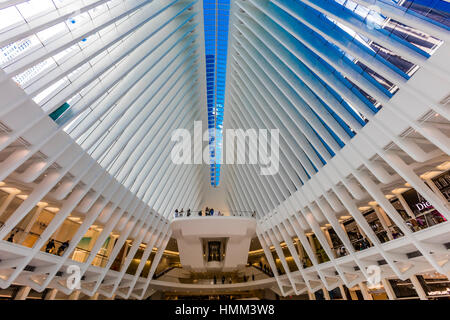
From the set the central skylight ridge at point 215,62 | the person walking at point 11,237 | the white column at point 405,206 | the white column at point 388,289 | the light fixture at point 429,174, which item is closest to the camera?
the person walking at point 11,237

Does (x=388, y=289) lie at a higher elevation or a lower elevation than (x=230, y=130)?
lower

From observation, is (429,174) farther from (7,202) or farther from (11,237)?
(7,202)

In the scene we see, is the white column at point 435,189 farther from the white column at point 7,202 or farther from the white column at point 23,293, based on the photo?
the white column at point 23,293

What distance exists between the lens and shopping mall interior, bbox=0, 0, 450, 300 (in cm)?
775

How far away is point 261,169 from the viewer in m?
20.4

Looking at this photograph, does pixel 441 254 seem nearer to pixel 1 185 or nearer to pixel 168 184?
pixel 168 184

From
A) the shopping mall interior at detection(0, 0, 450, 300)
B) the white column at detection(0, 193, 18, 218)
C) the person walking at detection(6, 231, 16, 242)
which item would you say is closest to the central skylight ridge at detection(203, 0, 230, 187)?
the shopping mall interior at detection(0, 0, 450, 300)

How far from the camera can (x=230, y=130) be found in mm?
25234

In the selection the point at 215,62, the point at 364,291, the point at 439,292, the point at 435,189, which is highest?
the point at 215,62

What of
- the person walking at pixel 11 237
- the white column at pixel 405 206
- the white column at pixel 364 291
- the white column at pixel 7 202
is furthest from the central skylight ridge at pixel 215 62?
the white column at pixel 364 291

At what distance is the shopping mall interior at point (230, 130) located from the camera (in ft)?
25.4

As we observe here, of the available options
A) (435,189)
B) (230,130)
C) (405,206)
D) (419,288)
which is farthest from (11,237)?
(419,288)

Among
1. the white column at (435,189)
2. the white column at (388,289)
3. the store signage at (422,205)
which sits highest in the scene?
the white column at (435,189)

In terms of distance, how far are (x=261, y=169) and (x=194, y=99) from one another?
26.9 ft
